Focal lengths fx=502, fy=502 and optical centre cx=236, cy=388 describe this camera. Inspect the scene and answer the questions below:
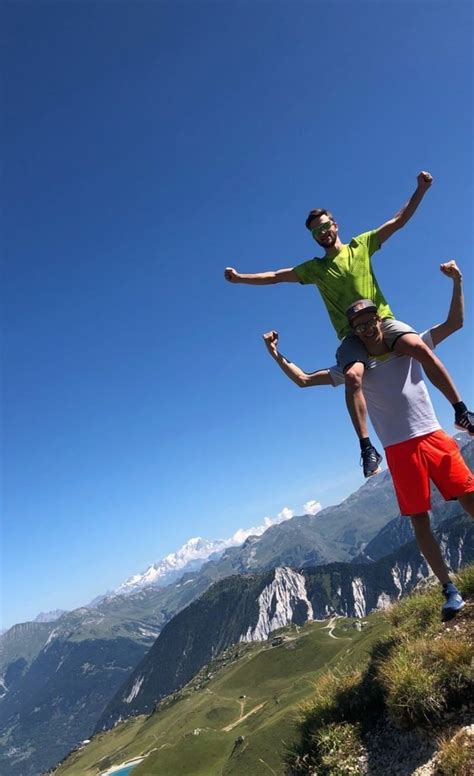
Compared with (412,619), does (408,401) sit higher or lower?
higher

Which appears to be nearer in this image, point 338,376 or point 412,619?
point 338,376

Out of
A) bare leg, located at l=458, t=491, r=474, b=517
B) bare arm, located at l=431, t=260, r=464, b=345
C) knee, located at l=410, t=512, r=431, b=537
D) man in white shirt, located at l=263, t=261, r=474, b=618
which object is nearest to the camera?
bare leg, located at l=458, t=491, r=474, b=517

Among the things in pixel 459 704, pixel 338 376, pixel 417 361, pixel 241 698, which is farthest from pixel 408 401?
pixel 241 698

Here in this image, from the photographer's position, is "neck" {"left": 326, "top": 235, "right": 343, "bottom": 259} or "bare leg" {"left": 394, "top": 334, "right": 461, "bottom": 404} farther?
"neck" {"left": 326, "top": 235, "right": 343, "bottom": 259}

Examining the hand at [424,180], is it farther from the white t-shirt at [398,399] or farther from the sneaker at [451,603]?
the sneaker at [451,603]

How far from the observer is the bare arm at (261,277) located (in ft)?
29.5

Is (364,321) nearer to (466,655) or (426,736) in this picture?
(466,655)

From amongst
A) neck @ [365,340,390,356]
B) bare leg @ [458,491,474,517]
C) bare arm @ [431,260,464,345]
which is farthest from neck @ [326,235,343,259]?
bare leg @ [458,491,474,517]

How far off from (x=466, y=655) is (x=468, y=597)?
2.04 meters

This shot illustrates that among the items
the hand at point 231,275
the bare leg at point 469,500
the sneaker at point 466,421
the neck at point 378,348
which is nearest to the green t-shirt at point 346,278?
the neck at point 378,348

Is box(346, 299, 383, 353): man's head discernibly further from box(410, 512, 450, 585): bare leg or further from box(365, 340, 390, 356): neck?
box(410, 512, 450, 585): bare leg

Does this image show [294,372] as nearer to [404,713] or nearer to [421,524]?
[421,524]

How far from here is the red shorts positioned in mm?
6863

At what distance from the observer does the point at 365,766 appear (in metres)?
6.17
